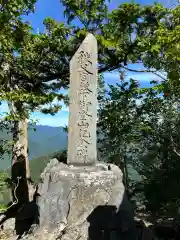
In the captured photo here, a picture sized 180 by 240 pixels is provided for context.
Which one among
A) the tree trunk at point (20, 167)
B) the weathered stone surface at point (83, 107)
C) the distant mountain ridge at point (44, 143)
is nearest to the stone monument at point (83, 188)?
the weathered stone surface at point (83, 107)

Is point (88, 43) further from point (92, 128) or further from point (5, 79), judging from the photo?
point (5, 79)

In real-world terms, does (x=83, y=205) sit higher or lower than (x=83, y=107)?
lower

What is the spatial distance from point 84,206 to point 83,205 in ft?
0.10

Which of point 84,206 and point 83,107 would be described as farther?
point 83,107

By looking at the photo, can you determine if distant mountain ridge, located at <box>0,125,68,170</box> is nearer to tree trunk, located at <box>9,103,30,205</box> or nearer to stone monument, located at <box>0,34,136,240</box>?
tree trunk, located at <box>9,103,30,205</box>

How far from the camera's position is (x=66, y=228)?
709 cm

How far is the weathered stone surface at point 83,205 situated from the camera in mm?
7082

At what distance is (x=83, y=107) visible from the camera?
26.9 ft


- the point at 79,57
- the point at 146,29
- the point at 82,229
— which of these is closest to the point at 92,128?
the point at 79,57

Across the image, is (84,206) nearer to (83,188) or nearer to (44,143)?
(83,188)

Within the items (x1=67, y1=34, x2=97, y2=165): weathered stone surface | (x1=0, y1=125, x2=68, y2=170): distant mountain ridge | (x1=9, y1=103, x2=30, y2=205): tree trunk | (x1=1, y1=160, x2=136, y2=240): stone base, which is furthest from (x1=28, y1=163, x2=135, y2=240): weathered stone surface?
(x1=9, y1=103, x2=30, y2=205): tree trunk

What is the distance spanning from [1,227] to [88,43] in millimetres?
5209

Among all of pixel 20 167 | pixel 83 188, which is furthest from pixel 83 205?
pixel 20 167

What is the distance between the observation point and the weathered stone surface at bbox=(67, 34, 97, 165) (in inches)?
319
